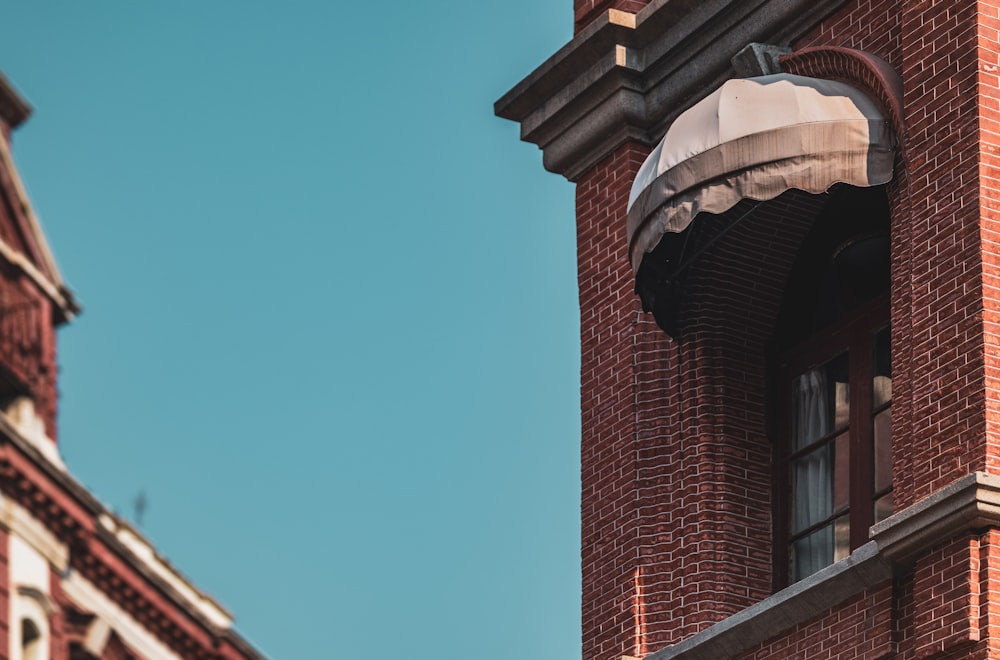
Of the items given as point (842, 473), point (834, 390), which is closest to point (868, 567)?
point (842, 473)

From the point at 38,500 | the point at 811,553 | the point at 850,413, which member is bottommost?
the point at 38,500

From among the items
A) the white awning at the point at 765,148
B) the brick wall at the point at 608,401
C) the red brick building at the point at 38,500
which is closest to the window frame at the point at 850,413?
the brick wall at the point at 608,401

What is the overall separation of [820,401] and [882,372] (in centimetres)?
86

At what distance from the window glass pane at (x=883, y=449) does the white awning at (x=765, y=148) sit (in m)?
1.76

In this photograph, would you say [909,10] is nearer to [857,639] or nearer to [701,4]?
[701,4]

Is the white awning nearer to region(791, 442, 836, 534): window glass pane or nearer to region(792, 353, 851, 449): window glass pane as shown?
region(792, 353, 851, 449): window glass pane

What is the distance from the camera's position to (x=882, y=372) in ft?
98.5

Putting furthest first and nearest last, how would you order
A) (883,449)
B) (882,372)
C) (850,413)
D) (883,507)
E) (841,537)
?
(850,413), (882,372), (841,537), (883,449), (883,507)

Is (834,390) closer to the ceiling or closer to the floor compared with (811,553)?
closer to the ceiling

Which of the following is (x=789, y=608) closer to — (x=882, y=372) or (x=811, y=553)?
(x=811, y=553)

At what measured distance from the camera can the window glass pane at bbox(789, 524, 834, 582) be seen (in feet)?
99.0

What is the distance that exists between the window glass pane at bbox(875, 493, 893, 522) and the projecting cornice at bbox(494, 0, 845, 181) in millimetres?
3973

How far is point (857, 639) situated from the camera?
93.1 ft

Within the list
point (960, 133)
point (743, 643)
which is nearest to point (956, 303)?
point (960, 133)
